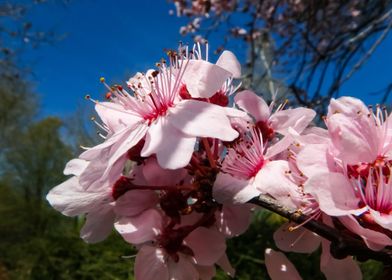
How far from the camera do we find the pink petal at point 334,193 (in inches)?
19.3

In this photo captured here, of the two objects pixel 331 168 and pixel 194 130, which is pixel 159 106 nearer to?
pixel 194 130

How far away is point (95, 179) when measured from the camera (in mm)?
611

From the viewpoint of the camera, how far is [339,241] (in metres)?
0.51

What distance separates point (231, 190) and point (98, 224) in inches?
10.4

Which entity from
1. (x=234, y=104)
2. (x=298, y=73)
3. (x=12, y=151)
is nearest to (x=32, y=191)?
(x=12, y=151)

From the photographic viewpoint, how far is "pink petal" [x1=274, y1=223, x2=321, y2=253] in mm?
687

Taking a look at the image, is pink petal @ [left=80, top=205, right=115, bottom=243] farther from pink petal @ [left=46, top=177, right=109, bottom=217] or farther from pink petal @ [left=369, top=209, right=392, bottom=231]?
pink petal @ [left=369, top=209, right=392, bottom=231]

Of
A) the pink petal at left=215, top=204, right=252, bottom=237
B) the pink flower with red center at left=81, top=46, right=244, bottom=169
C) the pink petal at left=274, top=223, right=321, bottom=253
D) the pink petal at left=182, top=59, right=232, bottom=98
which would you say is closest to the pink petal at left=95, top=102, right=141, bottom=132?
the pink flower with red center at left=81, top=46, right=244, bottom=169

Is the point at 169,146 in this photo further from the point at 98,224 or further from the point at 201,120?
the point at 98,224

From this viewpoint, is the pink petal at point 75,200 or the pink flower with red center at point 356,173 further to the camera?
the pink petal at point 75,200

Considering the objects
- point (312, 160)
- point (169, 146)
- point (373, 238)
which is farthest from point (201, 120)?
point (373, 238)

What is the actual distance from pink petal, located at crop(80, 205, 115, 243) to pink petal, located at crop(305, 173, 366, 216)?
1.13 ft

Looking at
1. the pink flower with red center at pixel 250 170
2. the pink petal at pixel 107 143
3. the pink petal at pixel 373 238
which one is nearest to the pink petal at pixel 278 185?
the pink flower with red center at pixel 250 170

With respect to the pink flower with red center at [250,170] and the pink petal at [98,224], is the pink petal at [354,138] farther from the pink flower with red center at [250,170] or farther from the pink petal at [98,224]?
the pink petal at [98,224]
